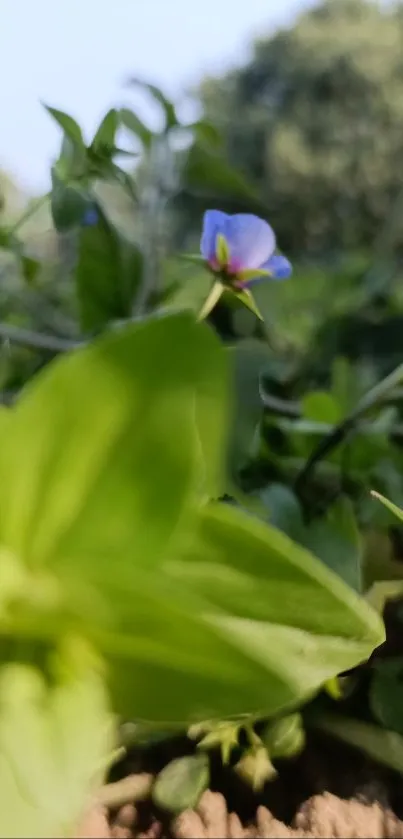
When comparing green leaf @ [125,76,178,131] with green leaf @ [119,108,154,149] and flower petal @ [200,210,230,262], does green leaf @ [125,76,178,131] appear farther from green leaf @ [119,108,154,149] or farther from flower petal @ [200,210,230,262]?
flower petal @ [200,210,230,262]

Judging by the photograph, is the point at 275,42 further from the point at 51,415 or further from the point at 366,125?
the point at 51,415

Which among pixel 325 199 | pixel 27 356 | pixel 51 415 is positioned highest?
pixel 51 415

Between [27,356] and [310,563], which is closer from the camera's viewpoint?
[310,563]

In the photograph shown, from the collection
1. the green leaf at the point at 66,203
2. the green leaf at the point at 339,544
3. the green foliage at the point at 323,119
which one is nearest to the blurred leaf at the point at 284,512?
the green leaf at the point at 339,544

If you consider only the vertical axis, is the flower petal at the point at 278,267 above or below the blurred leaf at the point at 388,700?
above

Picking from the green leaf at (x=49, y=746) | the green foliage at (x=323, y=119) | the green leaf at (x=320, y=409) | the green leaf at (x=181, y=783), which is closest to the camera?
the green leaf at (x=49, y=746)

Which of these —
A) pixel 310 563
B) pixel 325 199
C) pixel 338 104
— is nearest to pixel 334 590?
pixel 310 563

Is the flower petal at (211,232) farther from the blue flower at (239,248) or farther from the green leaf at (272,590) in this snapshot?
the green leaf at (272,590)

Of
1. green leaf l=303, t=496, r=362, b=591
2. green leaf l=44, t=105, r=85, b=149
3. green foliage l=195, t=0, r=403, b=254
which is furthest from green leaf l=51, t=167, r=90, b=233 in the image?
green foliage l=195, t=0, r=403, b=254
